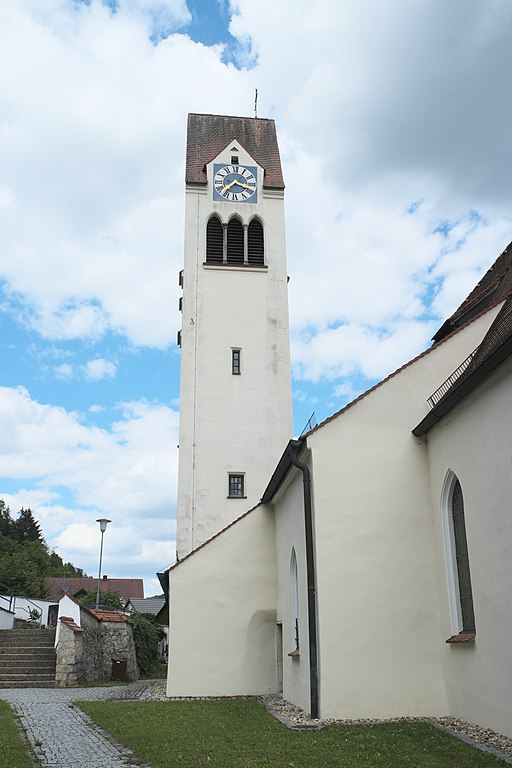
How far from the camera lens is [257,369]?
25562 mm

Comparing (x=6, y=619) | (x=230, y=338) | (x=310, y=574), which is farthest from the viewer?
(x=6, y=619)

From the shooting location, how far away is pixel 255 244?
90.7ft

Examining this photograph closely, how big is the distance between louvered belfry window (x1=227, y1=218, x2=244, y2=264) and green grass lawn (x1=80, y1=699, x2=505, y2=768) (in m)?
17.9

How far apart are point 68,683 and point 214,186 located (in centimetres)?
1873

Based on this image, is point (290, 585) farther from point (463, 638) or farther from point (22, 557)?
point (22, 557)

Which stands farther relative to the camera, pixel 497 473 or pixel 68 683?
pixel 68 683

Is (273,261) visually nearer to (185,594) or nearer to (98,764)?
(185,594)

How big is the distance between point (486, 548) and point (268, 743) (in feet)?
13.0

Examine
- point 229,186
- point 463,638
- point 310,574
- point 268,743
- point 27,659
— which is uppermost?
point 229,186

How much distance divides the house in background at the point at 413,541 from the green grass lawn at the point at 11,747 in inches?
186

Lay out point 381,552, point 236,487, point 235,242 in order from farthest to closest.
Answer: point 235,242 < point 236,487 < point 381,552

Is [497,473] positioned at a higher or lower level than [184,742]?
higher

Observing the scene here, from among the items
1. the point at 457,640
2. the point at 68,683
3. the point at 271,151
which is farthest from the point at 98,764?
the point at 271,151

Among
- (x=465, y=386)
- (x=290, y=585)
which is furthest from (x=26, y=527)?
(x=465, y=386)
